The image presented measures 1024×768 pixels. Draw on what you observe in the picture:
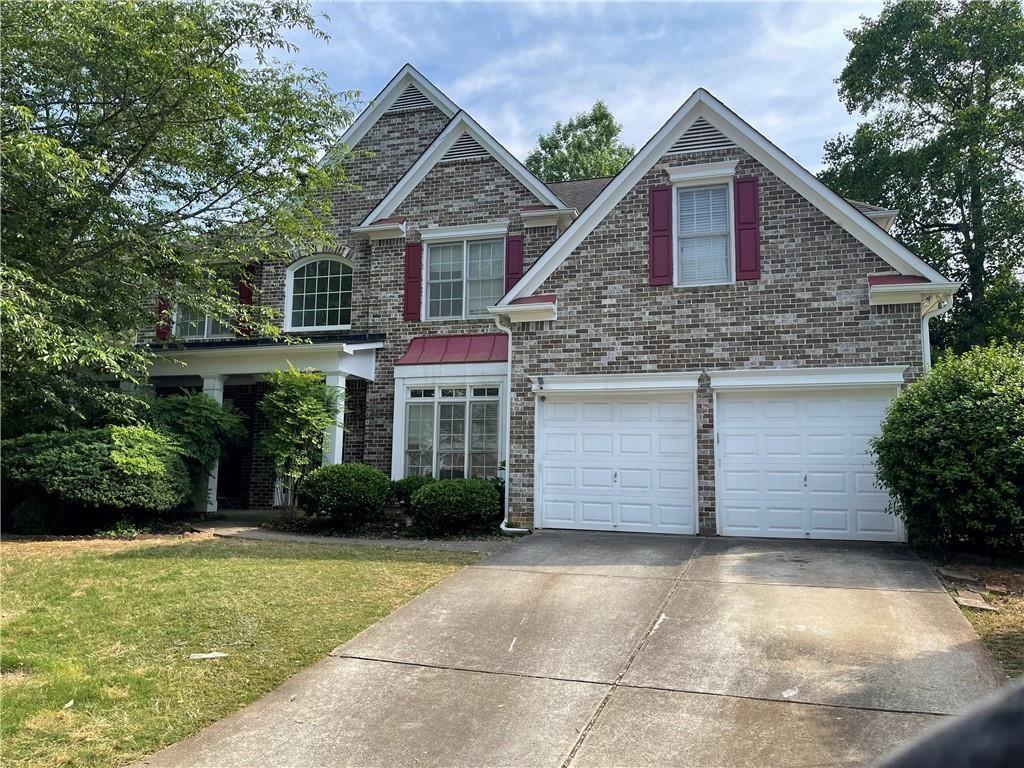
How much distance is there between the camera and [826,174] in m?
23.3

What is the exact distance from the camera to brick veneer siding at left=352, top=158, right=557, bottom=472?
49.7ft

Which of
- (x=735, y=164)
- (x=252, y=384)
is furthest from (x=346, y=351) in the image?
(x=735, y=164)

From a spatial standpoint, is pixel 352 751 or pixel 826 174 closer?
pixel 352 751

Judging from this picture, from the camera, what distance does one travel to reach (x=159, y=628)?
20.5ft

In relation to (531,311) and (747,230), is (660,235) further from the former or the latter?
(531,311)

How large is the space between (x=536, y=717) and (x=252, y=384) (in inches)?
573

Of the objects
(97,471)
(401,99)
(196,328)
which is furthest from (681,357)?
(196,328)

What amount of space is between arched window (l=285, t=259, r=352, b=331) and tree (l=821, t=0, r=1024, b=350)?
1598 centimetres

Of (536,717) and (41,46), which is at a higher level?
(41,46)

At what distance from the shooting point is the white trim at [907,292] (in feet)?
Result: 34.1

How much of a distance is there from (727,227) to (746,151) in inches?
51.1

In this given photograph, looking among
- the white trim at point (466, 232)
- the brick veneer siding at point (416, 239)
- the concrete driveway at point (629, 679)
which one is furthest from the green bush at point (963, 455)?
the white trim at point (466, 232)

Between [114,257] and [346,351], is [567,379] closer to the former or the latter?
[346,351]

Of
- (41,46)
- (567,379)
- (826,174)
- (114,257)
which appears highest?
(826,174)
